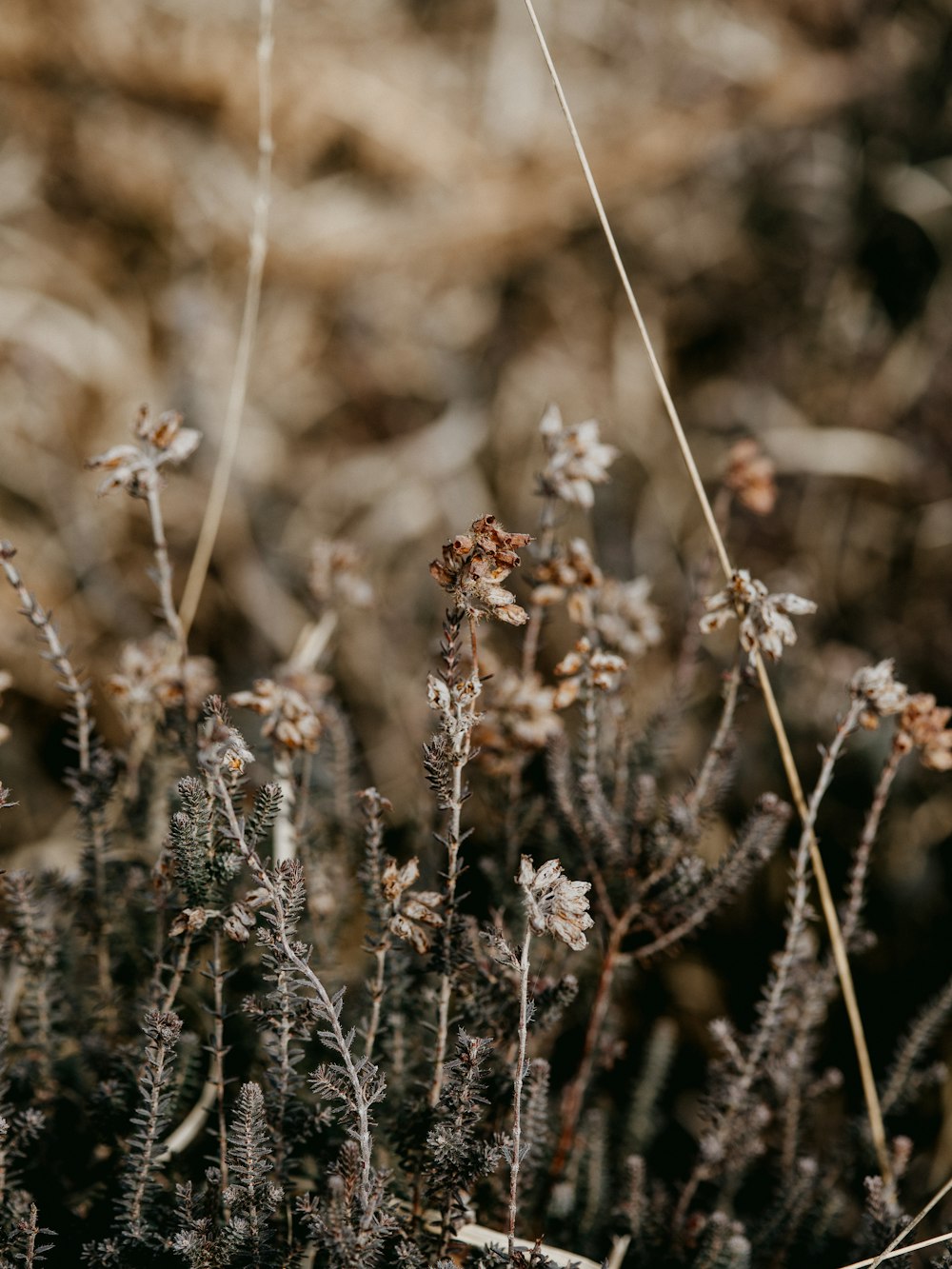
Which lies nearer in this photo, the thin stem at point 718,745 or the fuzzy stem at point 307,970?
the fuzzy stem at point 307,970

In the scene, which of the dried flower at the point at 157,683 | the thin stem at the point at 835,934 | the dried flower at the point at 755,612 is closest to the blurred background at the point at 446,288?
the dried flower at the point at 157,683

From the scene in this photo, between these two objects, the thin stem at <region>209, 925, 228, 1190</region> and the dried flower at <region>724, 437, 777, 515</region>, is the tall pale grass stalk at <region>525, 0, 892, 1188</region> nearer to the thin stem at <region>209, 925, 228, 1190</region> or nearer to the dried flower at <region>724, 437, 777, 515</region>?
the dried flower at <region>724, 437, 777, 515</region>

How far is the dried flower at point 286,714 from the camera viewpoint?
1.14 meters

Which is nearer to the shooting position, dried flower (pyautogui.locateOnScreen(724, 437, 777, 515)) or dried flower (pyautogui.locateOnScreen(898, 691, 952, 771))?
dried flower (pyautogui.locateOnScreen(898, 691, 952, 771))

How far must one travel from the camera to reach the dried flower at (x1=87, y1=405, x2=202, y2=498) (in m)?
1.14

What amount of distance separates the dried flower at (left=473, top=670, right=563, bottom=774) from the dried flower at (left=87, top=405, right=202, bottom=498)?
0.52 m

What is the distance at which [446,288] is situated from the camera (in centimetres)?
332

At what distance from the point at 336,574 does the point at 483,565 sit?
0.77 metres

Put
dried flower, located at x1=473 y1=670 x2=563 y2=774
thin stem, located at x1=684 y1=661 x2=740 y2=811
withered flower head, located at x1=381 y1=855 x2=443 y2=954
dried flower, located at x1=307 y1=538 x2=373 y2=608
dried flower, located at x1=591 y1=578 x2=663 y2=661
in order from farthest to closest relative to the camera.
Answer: dried flower, located at x1=307 y1=538 x2=373 y2=608
dried flower, located at x1=591 y1=578 x2=663 y2=661
dried flower, located at x1=473 y1=670 x2=563 y2=774
thin stem, located at x1=684 y1=661 x2=740 y2=811
withered flower head, located at x1=381 y1=855 x2=443 y2=954

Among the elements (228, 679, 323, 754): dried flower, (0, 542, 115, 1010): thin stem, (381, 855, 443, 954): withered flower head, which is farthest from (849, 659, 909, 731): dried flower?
(0, 542, 115, 1010): thin stem

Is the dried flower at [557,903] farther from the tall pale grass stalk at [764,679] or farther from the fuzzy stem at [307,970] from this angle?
the tall pale grass stalk at [764,679]

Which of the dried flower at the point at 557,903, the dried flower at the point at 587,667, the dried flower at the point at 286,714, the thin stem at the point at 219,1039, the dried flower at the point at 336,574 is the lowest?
the thin stem at the point at 219,1039

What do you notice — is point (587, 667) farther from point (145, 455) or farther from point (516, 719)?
point (145, 455)

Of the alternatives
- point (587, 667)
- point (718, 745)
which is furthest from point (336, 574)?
point (718, 745)
